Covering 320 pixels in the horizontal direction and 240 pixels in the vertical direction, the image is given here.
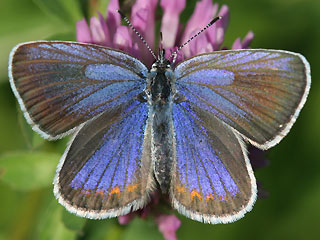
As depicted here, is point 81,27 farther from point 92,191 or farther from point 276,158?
point 276,158

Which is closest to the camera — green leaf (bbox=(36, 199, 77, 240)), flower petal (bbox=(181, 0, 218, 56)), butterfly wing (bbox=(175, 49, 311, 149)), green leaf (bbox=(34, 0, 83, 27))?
butterfly wing (bbox=(175, 49, 311, 149))

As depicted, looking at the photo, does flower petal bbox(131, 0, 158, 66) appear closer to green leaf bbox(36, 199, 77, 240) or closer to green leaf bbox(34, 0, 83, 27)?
green leaf bbox(34, 0, 83, 27)

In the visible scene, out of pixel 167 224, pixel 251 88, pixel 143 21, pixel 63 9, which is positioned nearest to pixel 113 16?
pixel 143 21

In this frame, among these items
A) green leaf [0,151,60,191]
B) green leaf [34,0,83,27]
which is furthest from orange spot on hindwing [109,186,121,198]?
green leaf [34,0,83,27]

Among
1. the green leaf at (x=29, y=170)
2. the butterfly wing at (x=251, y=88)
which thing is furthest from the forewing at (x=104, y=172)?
the green leaf at (x=29, y=170)

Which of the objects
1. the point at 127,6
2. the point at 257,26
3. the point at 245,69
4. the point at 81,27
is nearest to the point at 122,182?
the point at 245,69

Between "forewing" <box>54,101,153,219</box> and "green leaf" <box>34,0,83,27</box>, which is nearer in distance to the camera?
"forewing" <box>54,101,153,219</box>

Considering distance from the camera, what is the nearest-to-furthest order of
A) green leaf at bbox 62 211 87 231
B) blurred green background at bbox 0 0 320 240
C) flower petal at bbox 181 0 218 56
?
green leaf at bbox 62 211 87 231, flower petal at bbox 181 0 218 56, blurred green background at bbox 0 0 320 240
